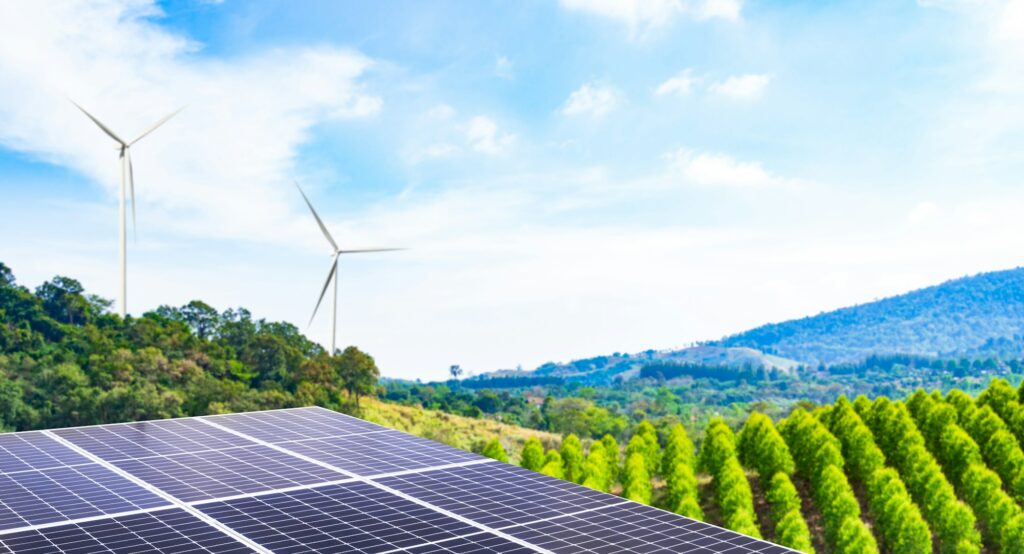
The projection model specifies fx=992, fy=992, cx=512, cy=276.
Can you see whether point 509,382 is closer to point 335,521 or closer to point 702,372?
point 702,372

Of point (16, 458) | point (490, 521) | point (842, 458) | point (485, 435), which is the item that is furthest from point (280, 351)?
point (490, 521)

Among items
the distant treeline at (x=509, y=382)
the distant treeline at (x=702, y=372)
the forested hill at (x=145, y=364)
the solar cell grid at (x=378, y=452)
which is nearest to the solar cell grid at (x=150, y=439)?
the solar cell grid at (x=378, y=452)

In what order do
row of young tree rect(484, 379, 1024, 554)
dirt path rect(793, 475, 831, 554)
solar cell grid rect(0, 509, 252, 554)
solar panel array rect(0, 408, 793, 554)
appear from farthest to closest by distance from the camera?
dirt path rect(793, 475, 831, 554)
row of young tree rect(484, 379, 1024, 554)
solar panel array rect(0, 408, 793, 554)
solar cell grid rect(0, 509, 252, 554)

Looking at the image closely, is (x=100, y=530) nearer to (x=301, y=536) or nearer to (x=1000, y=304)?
(x=301, y=536)

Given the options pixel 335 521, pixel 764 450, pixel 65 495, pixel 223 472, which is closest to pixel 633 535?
pixel 335 521

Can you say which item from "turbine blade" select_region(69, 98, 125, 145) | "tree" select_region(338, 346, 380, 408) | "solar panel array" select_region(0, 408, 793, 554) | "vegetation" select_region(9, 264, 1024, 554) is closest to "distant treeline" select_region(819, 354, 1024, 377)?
"vegetation" select_region(9, 264, 1024, 554)

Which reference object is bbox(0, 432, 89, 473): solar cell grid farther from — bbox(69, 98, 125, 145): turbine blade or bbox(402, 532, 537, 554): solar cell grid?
bbox(69, 98, 125, 145): turbine blade

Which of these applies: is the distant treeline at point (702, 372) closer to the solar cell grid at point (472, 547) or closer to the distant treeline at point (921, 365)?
the distant treeline at point (921, 365)
